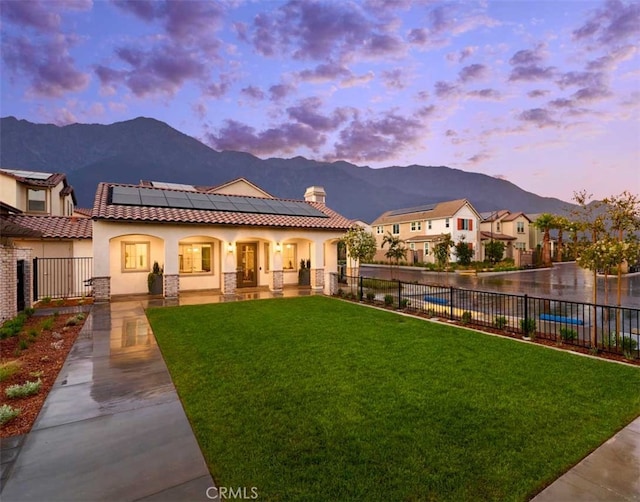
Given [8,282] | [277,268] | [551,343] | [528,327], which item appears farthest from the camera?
[277,268]

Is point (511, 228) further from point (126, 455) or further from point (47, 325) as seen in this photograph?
point (126, 455)

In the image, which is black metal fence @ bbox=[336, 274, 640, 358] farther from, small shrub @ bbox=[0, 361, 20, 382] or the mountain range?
the mountain range

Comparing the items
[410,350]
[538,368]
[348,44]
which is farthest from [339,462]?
[348,44]

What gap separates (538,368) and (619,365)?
183 centimetres

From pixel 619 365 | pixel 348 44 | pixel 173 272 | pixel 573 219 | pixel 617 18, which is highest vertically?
pixel 348 44

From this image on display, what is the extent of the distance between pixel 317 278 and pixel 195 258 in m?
7.20

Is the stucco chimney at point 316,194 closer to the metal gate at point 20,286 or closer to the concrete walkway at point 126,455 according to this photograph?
the metal gate at point 20,286

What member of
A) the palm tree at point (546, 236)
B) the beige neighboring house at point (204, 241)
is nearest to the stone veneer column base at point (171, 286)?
the beige neighboring house at point (204, 241)

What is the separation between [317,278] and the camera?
62.0 ft

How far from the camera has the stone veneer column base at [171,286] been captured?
15.5m

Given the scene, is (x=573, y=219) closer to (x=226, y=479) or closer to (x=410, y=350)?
(x=410, y=350)

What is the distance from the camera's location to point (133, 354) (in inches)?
280

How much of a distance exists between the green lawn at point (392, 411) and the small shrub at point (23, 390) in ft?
6.57

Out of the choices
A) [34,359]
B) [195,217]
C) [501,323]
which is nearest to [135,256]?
[195,217]
